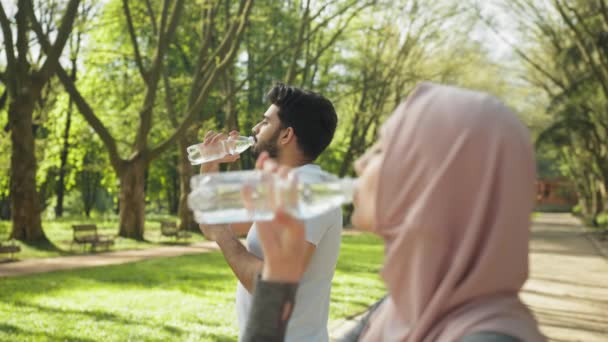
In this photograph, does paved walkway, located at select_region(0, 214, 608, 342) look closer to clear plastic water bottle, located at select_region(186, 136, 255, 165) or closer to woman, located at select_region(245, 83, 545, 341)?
clear plastic water bottle, located at select_region(186, 136, 255, 165)

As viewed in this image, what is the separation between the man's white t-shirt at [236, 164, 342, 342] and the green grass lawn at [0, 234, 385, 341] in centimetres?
567

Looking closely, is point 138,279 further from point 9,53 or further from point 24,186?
point 24,186

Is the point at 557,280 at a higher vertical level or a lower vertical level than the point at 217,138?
lower

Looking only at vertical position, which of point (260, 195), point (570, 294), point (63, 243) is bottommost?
point (570, 294)

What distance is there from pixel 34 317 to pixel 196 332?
2.28m

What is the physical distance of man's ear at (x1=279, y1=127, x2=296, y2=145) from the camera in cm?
283

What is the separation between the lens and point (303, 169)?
8.64 feet

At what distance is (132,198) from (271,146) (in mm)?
20929

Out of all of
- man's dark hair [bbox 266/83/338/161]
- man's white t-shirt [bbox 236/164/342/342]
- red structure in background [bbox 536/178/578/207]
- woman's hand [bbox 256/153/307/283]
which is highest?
man's dark hair [bbox 266/83/338/161]

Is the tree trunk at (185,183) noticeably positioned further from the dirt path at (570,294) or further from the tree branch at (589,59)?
the tree branch at (589,59)

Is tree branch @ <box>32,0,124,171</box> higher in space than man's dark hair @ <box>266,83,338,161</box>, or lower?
higher

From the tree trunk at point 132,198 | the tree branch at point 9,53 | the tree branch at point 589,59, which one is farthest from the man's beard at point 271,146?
the tree branch at point 589,59

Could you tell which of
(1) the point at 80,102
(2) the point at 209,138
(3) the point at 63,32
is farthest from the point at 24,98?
(2) the point at 209,138

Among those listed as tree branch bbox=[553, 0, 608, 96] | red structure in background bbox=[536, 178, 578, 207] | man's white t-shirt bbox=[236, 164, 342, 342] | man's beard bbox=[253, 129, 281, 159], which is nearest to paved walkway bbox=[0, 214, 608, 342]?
man's white t-shirt bbox=[236, 164, 342, 342]
